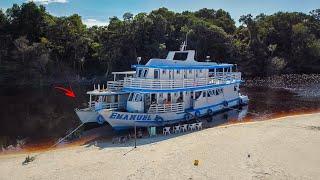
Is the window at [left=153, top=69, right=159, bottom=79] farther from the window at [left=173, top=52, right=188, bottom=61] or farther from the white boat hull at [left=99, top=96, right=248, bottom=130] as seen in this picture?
the window at [left=173, top=52, right=188, bottom=61]

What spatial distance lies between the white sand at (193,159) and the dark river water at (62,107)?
23.7 ft

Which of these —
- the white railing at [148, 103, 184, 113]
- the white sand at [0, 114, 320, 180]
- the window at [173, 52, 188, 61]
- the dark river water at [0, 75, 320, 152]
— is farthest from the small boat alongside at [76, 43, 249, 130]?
the white sand at [0, 114, 320, 180]

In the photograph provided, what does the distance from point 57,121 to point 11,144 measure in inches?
351

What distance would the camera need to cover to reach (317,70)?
9594cm

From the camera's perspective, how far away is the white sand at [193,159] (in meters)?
22.9

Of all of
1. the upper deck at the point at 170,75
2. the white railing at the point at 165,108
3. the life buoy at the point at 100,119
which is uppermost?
the upper deck at the point at 170,75

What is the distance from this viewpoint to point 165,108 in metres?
35.6

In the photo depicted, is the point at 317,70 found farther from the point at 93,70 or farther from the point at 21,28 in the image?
the point at 21,28

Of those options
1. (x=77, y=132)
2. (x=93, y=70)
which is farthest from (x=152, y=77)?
(x=93, y=70)

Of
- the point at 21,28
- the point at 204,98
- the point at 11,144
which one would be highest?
the point at 21,28

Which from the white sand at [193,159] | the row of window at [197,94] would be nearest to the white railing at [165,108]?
the row of window at [197,94]

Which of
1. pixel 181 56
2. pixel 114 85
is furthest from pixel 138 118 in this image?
pixel 181 56

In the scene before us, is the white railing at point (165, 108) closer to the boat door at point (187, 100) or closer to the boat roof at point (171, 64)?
the boat door at point (187, 100)

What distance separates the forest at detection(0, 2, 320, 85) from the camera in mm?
78688
